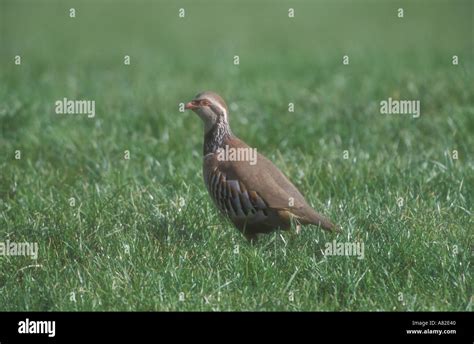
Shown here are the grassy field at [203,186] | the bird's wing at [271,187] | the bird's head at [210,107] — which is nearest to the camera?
the grassy field at [203,186]

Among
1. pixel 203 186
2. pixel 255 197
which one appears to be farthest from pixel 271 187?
pixel 203 186

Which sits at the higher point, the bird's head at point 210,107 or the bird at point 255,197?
the bird's head at point 210,107

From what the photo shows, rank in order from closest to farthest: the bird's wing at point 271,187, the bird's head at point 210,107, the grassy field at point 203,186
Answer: the grassy field at point 203,186
the bird's wing at point 271,187
the bird's head at point 210,107

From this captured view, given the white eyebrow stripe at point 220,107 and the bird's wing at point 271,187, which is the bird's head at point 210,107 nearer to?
the white eyebrow stripe at point 220,107

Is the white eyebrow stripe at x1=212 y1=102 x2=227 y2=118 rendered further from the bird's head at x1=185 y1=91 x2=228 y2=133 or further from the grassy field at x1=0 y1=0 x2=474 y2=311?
the grassy field at x1=0 y1=0 x2=474 y2=311

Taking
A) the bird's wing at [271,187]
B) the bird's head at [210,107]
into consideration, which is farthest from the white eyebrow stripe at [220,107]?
the bird's wing at [271,187]

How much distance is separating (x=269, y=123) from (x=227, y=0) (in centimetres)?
1536

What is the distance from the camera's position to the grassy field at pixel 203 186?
5766 millimetres

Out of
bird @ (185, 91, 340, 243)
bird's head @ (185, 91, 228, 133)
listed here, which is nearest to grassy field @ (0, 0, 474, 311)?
bird @ (185, 91, 340, 243)

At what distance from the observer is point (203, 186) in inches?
299

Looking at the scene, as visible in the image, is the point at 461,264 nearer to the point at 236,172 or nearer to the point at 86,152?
the point at 236,172

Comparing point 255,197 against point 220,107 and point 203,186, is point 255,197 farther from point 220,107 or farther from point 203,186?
point 203,186

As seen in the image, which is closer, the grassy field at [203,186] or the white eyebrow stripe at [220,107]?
the grassy field at [203,186]
